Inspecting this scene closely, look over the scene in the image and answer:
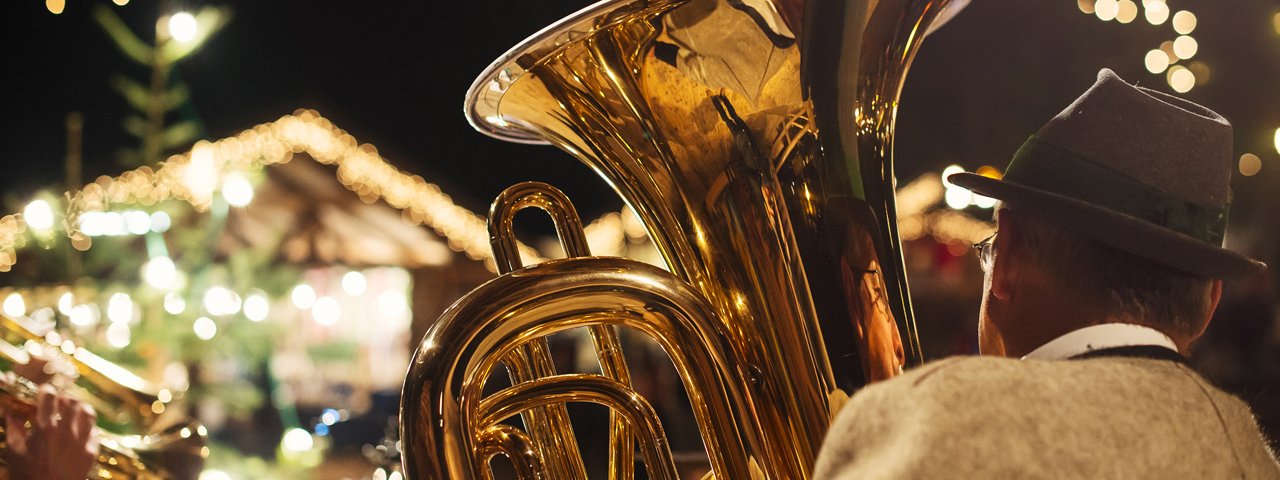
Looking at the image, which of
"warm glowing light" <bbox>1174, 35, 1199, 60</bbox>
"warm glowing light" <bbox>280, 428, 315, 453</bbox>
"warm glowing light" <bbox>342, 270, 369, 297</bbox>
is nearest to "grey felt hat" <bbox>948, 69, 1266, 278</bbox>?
"warm glowing light" <bbox>280, 428, 315, 453</bbox>

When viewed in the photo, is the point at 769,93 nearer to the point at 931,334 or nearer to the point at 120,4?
the point at 120,4

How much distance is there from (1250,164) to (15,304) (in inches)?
271

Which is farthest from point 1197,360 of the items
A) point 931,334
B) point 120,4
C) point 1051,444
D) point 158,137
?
point 120,4

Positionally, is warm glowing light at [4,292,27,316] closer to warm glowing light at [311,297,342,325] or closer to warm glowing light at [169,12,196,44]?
warm glowing light at [169,12,196,44]

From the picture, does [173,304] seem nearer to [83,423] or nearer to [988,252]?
[83,423]

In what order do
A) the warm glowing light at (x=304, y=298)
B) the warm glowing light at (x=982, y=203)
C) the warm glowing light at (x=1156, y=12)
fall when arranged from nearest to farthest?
the warm glowing light at (x=1156, y=12)
the warm glowing light at (x=304, y=298)
the warm glowing light at (x=982, y=203)

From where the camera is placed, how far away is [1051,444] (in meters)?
0.65

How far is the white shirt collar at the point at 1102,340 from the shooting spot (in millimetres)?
846

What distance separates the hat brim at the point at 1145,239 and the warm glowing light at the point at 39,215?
3569 millimetres

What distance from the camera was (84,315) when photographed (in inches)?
139

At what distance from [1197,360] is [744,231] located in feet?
15.7

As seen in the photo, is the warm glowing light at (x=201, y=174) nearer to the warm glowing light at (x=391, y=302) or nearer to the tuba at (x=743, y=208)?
the warm glowing light at (x=391, y=302)

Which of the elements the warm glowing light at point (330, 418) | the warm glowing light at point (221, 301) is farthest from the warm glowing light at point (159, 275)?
the warm glowing light at point (330, 418)

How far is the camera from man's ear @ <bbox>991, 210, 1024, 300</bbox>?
95 centimetres
